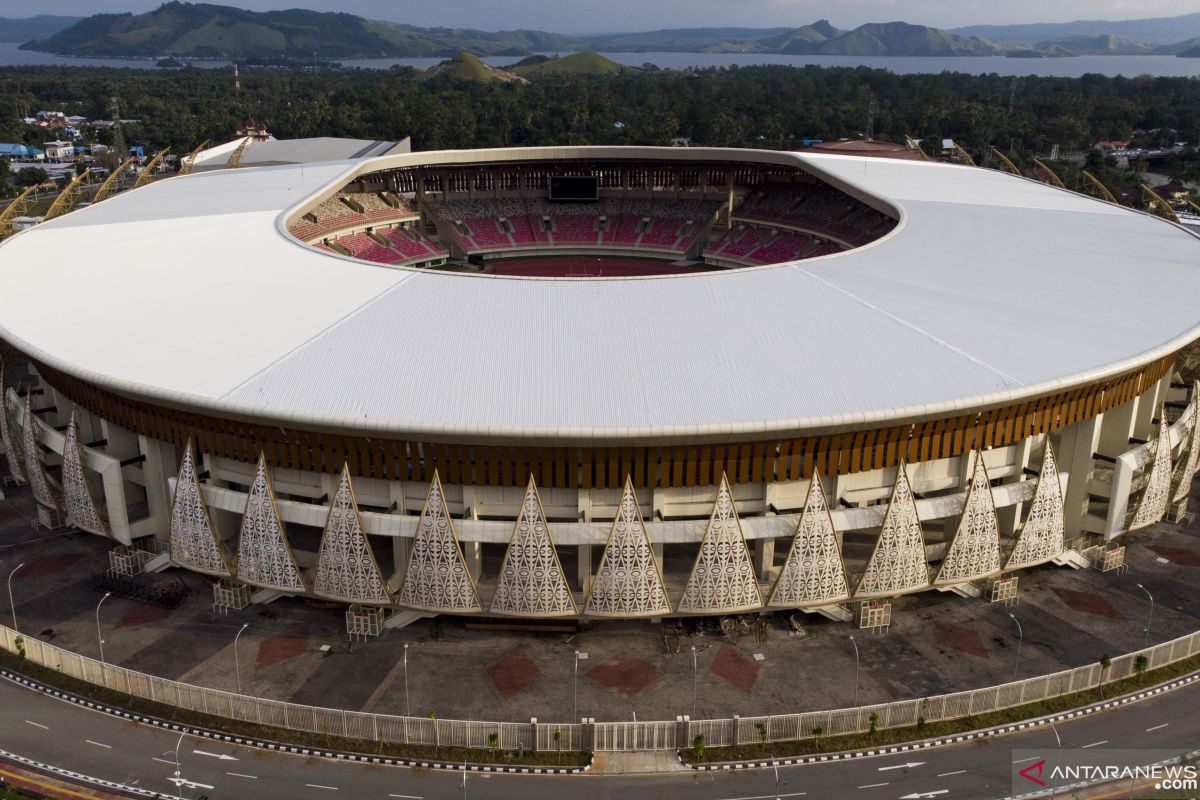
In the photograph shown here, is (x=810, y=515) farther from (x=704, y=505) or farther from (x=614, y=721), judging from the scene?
(x=614, y=721)

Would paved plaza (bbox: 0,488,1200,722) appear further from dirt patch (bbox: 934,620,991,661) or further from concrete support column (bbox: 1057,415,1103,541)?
concrete support column (bbox: 1057,415,1103,541)

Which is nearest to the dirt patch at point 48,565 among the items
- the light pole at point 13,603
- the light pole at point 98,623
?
the light pole at point 13,603

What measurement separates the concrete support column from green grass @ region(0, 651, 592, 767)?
25.8 m

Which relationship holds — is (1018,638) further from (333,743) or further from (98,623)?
(98,623)

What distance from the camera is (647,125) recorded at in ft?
581

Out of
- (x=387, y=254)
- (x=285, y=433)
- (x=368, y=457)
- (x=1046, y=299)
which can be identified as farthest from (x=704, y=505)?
(x=387, y=254)

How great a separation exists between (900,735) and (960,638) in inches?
270

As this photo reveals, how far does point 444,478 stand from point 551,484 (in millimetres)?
4071

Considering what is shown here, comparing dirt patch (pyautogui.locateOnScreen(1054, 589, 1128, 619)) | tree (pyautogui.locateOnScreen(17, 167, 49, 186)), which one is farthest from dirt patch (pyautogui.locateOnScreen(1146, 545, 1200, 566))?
tree (pyautogui.locateOnScreen(17, 167, 49, 186))

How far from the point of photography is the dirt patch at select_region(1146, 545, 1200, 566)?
43188 mm

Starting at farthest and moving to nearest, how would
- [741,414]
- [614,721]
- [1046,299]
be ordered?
[1046,299] → [741,414] → [614,721]

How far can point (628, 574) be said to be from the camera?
35.8 m

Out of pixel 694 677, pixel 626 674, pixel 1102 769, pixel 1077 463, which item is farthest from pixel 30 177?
pixel 1102 769

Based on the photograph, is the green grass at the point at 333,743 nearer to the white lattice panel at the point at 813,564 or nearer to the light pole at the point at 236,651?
the light pole at the point at 236,651
